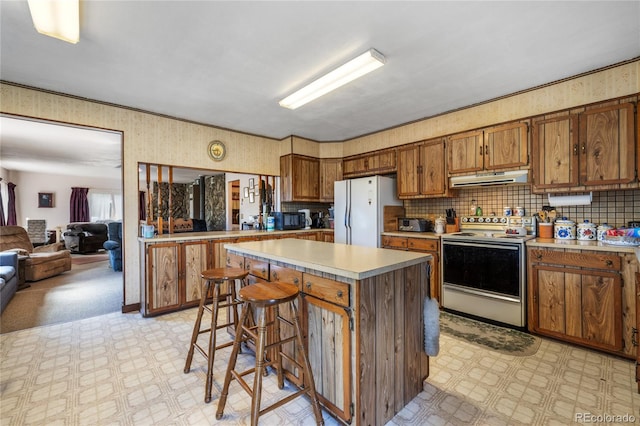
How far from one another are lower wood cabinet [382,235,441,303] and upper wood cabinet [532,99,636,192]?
124 cm

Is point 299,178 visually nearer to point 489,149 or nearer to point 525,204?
point 489,149

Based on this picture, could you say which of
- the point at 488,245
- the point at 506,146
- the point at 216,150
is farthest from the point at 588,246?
the point at 216,150

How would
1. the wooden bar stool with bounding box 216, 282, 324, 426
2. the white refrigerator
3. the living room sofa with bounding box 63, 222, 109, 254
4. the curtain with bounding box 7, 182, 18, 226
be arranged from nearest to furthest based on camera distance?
1. the wooden bar stool with bounding box 216, 282, 324, 426
2. the white refrigerator
3. the curtain with bounding box 7, 182, 18, 226
4. the living room sofa with bounding box 63, 222, 109, 254

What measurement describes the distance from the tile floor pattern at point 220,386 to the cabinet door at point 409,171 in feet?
6.81

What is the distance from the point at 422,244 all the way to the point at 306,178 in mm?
2314

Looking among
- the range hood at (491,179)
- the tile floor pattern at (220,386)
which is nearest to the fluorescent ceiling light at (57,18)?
the tile floor pattern at (220,386)

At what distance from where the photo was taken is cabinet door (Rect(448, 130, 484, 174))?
10.9 feet

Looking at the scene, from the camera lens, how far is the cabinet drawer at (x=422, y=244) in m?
3.42

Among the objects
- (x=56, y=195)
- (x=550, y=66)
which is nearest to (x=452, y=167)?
(x=550, y=66)

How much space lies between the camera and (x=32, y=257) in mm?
4695

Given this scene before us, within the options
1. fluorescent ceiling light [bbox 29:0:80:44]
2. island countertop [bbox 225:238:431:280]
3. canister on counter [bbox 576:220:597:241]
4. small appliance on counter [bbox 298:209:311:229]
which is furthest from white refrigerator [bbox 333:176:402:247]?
fluorescent ceiling light [bbox 29:0:80:44]

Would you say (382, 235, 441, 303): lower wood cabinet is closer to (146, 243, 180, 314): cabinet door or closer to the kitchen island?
the kitchen island

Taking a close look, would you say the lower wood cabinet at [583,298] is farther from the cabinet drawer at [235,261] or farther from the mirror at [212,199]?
the mirror at [212,199]

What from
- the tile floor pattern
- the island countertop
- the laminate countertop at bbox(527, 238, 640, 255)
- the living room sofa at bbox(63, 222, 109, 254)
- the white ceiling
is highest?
the white ceiling
